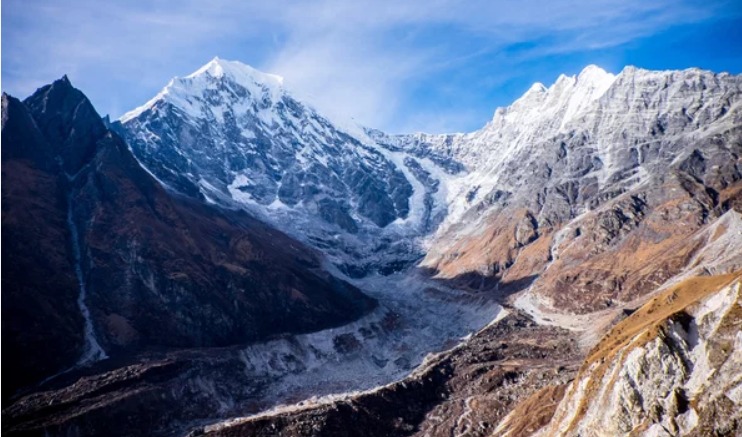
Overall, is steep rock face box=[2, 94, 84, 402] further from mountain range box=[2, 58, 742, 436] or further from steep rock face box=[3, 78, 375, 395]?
mountain range box=[2, 58, 742, 436]

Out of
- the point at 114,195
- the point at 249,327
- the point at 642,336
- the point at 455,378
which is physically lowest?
the point at 455,378

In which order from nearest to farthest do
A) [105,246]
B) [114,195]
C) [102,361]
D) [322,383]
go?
[102,361], [322,383], [105,246], [114,195]

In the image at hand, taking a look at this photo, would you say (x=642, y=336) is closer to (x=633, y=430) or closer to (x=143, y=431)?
(x=633, y=430)

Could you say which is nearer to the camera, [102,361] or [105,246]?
[102,361]

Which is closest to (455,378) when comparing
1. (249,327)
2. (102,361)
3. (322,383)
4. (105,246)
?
(322,383)

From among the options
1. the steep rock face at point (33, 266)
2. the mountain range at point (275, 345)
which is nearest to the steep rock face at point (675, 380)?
the mountain range at point (275, 345)

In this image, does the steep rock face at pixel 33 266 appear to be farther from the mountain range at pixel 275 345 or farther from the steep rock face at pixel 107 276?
the mountain range at pixel 275 345
